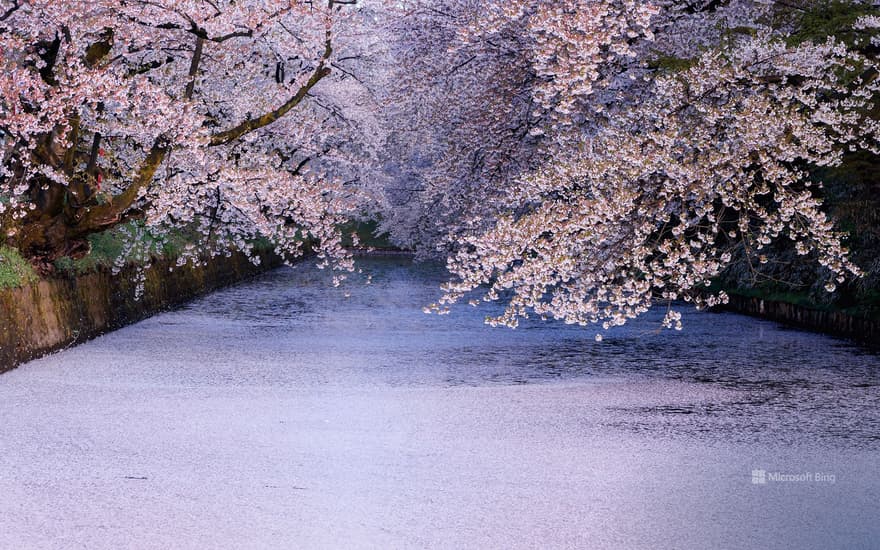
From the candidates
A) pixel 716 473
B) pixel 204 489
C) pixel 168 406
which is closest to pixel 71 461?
pixel 204 489

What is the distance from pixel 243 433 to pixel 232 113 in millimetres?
16538

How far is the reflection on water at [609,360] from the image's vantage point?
11.5 metres

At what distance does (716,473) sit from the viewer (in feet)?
29.0

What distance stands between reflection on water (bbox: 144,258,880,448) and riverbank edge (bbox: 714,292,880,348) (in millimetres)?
545

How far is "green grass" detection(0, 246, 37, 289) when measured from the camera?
1570 cm

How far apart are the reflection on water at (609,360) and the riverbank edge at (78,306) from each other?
713mm

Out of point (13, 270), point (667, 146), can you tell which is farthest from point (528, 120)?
point (13, 270)

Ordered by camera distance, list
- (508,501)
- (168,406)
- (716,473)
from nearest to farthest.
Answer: (508,501), (716,473), (168,406)

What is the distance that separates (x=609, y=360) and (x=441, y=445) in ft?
23.2

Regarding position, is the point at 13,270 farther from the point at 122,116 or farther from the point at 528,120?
the point at 528,120

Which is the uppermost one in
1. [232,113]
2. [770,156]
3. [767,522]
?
[232,113]

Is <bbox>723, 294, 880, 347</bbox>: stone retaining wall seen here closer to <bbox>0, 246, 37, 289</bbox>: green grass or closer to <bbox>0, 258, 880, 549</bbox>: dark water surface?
<bbox>0, 258, 880, 549</bbox>: dark water surface

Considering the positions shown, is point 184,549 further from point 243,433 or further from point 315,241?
point 315,241

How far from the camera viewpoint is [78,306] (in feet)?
61.3
